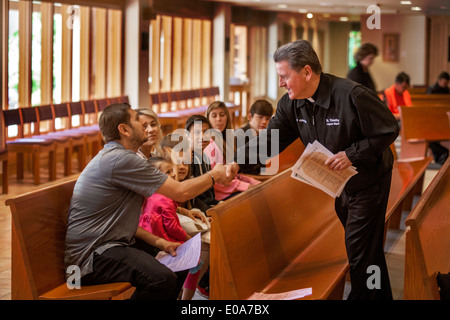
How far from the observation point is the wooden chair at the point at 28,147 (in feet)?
28.2

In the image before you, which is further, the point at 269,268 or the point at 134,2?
the point at 134,2

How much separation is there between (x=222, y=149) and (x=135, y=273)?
238 centimetres

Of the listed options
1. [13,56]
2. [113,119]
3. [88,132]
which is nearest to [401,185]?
[113,119]

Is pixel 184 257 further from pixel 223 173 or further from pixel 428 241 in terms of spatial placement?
pixel 428 241

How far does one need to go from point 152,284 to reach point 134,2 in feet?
32.9

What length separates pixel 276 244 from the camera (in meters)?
3.83

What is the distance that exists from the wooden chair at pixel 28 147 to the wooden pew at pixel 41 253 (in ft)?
18.1

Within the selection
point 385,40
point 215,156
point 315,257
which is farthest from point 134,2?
point 385,40

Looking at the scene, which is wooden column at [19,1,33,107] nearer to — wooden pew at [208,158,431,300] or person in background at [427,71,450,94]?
wooden pew at [208,158,431,300]

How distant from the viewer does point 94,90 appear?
11852mm

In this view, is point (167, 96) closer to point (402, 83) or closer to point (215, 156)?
point (402, 83)

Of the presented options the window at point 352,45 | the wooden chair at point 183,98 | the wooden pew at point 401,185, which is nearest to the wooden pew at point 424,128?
the wooden pew at point 401,185

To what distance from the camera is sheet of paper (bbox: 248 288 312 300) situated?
319 centimetres

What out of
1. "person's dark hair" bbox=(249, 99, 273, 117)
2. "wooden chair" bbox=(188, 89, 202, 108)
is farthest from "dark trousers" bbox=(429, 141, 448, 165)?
"wooden chair" bbox=(188, 89, 202, 108)
